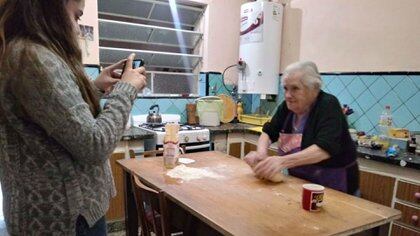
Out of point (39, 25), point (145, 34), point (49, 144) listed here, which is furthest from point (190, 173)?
point (145, 34)

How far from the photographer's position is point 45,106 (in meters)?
0.70

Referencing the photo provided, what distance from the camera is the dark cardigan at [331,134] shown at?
1.46 m

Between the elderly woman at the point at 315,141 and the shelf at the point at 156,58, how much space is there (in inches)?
79.2

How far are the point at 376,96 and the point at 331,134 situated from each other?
1341 mm

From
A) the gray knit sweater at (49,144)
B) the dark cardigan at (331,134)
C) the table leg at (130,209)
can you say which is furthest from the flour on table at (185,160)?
the gray knit sweater at (49,144)

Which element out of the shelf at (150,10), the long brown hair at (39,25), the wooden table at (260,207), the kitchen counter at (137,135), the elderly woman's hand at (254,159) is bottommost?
the wooden table at (260,207)

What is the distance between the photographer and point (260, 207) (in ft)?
3.72

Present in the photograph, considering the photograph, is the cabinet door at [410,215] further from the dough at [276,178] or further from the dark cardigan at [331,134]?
the dough at [276,178]

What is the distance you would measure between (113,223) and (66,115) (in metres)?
2.11

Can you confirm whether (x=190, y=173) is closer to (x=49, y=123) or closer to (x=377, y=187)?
(x=49, y=123)

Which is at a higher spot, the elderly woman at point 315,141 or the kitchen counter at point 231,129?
the elderly woman at point 315,141

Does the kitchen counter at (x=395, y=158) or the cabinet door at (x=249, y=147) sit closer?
the kitchen counter at (x=395, y=158)

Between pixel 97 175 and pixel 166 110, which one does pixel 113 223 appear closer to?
pixel 166 110

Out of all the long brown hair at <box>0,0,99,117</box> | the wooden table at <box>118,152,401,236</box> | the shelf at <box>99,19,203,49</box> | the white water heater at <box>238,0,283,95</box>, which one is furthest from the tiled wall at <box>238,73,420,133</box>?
the long brown hair at <box>0,0,99,117</box>
